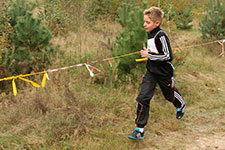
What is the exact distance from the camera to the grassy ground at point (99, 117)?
380 centimetres

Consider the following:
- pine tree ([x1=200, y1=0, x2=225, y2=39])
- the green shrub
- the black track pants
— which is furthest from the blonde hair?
pine tree ([x1=200, y1=0, x2=225, y2=39])

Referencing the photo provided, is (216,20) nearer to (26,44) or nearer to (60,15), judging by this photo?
(60,15)

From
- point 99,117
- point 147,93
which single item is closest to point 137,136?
point 147,93

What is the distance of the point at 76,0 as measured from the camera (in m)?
8.77

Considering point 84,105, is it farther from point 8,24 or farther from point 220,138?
point 8,24

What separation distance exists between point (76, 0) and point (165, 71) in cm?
590

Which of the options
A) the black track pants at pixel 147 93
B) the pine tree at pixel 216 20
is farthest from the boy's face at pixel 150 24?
the pine tree at pixel 216 20

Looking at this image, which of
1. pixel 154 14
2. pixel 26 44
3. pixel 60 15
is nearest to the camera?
pixel 154 14

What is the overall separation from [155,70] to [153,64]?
3.8 inches

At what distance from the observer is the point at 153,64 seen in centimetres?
381

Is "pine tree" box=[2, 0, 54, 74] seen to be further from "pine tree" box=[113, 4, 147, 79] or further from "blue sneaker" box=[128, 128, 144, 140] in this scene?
"blue sneaker" box=[128, 128, 144, 140]

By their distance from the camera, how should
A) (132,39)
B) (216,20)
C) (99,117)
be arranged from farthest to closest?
1. (216,20)
2. (132,39)
3. (99,117)

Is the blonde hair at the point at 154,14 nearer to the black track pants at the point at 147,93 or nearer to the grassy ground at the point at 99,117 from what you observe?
the black track pants at the point at 147,93

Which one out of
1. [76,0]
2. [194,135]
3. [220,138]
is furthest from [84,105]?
[76,0]
